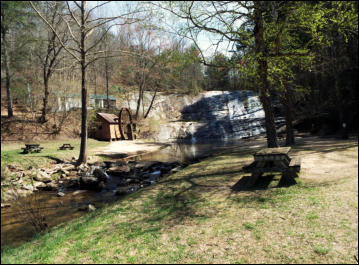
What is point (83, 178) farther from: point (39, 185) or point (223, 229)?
point (223, 229)

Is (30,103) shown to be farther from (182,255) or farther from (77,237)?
(182,255)

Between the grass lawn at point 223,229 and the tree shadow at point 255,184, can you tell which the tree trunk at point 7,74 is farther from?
the tree shadow at point 255,184

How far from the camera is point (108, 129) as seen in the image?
77.7 feet

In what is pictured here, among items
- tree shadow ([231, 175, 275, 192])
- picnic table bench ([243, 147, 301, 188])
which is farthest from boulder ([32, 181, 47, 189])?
picnic table bench ([243, 147, 301, 188])

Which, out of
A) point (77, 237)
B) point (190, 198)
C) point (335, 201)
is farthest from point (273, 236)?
point (77, 237)

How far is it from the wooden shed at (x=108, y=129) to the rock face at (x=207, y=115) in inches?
174

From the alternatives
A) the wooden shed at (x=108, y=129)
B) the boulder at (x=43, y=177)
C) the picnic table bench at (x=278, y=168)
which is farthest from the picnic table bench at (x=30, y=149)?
the picnic table bench at (x=278, y=168)

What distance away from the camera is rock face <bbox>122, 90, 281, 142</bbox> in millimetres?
28453

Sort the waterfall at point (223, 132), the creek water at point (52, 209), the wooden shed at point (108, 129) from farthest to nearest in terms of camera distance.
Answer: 1. the waterfall at point (223, 132)
2. the wooden shed at point (108, 129)
3. the creek water at point (52, 209)

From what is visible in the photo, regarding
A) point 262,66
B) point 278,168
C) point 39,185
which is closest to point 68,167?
point 39,185

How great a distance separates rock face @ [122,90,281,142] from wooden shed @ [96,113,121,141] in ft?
14.5

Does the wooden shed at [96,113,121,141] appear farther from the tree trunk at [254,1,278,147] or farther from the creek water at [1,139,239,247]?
the tree trunk at [254,1,278,147]

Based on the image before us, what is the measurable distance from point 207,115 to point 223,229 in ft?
102

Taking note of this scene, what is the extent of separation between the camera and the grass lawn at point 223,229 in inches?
118
